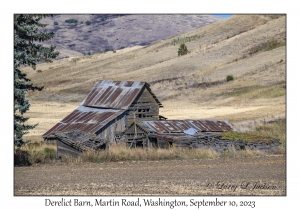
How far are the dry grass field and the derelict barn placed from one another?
15.6ft

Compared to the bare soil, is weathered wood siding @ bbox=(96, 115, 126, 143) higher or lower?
higher

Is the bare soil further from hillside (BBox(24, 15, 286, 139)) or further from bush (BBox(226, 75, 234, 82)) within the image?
bush (BBox(226, 75, 234, 82))

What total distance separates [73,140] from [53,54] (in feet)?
24.9

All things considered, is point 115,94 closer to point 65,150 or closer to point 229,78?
point 65,150

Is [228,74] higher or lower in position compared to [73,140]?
higher

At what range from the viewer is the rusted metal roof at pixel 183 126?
3906cm

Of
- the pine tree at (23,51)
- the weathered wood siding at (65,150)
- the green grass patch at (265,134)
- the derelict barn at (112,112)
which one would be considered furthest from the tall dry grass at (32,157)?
the green grass patch at (265,134)

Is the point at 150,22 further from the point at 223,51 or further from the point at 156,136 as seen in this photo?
the point at 156,136

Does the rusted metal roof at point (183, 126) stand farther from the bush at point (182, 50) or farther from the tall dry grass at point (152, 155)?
the bush at point (182, 50)

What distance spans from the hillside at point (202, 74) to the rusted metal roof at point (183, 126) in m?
5.83

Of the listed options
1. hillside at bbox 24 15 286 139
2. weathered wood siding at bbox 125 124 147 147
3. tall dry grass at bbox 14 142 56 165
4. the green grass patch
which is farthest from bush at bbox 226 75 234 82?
tall dry grass at bbox 14 142 56 165

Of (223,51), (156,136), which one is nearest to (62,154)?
(156,136)

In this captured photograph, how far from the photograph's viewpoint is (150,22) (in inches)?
6727

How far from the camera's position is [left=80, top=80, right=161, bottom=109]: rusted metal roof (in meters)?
43.6
